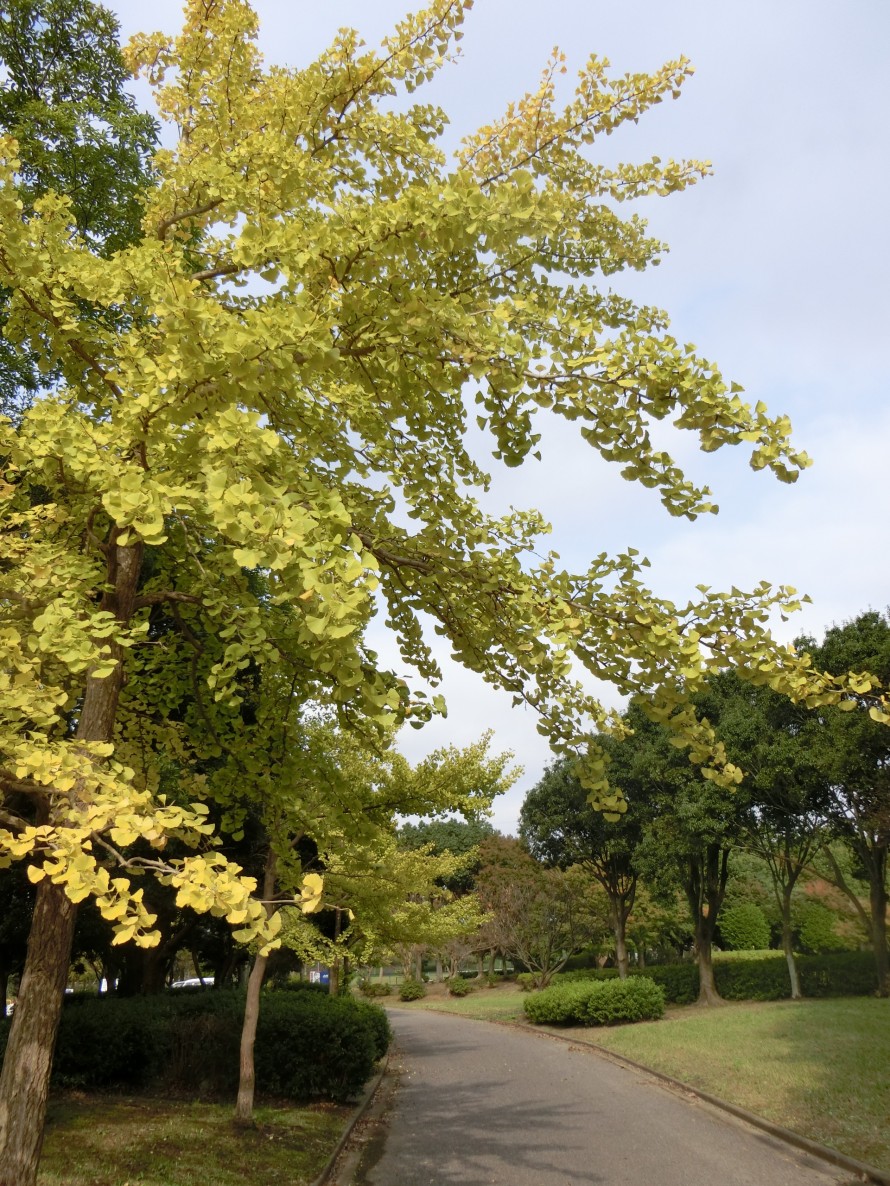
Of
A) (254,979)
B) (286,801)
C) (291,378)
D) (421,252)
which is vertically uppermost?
(421,252)

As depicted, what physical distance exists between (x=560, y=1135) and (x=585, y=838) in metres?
19.5

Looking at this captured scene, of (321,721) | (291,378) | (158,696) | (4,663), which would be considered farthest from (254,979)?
(291,378)

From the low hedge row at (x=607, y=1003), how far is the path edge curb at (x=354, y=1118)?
6.63 m

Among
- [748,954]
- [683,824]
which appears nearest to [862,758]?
[683,824]

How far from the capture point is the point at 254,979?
9172 mm

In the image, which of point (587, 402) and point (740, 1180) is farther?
point (740, 1180)

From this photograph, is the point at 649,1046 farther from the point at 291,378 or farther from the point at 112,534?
the point at 291,378

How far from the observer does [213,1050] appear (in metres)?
11.1

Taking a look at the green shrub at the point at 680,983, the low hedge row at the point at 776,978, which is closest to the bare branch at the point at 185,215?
the low hedge row at the point at 776,978

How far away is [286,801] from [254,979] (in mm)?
5744

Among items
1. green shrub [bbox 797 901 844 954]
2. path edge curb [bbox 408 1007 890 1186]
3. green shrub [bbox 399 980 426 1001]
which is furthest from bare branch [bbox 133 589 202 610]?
green shrub [bbox 399 980 426 1001]

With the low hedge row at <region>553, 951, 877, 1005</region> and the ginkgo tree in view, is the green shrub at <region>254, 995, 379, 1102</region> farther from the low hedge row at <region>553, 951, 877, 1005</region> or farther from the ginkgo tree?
the low hedge row at <region>553, 951, 877, 1005</region>

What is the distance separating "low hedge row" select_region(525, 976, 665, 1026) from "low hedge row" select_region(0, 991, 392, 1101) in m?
10.7

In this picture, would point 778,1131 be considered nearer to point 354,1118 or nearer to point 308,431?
point 354,1118
